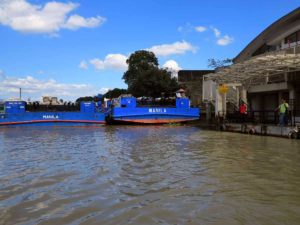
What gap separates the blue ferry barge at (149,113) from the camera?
3516cm

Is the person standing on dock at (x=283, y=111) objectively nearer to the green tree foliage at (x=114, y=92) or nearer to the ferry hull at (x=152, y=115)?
the ferry hull at (x=152, y=115)

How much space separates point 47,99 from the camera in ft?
142

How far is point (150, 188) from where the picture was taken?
8555 mm

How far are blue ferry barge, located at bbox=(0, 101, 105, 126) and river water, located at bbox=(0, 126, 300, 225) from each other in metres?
20.8

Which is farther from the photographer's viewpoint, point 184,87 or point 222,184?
point 184,87

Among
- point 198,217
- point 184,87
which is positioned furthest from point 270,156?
point 184,87

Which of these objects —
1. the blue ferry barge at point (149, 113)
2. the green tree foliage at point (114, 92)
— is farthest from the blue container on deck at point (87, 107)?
the green tree foliage at point (114, 92)

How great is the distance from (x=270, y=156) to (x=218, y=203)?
22.0 ft

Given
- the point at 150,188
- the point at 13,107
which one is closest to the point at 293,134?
the point at 150,188

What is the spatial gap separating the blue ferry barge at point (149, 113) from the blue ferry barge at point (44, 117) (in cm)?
146

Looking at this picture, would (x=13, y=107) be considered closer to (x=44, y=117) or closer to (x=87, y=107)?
(x=44, y=117)

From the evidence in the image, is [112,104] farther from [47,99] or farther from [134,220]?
[134,220]

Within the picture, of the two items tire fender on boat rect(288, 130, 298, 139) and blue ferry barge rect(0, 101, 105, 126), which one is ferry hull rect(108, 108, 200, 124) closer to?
blue ferry barge rect(0, 101, 105, 126)

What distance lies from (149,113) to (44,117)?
29.1ft
